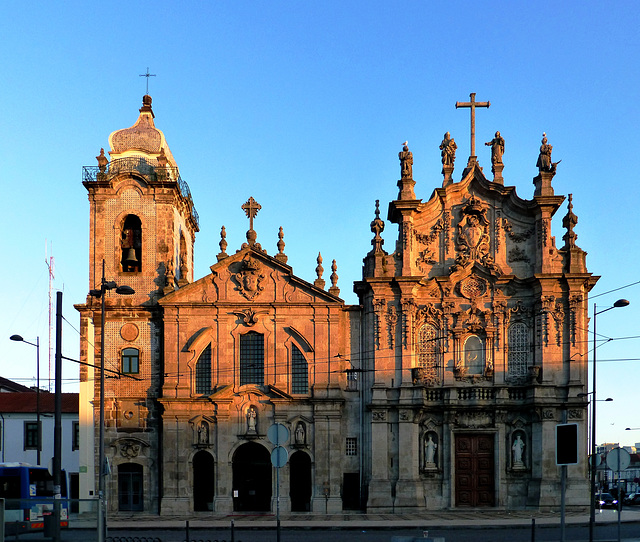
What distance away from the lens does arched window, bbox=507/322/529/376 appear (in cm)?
4466

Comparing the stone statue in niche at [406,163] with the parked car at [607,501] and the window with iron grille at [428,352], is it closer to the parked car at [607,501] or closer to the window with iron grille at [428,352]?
the window with iron grille at [428,352]

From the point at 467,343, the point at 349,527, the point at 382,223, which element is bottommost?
the point at 349,527

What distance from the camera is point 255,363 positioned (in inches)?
1767

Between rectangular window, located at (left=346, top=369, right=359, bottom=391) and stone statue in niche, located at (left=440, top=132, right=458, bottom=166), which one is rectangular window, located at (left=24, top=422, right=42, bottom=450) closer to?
rectangular window, located at (left=346, top=369, right=359, bottom=391)

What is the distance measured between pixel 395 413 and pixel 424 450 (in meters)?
2.39

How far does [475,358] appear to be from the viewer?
44.8 m

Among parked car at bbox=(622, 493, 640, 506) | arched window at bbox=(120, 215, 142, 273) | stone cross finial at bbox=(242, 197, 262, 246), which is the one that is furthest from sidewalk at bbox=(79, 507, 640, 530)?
parked car at bbox=(622, 493, 640, 506)

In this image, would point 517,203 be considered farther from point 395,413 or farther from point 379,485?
point 379,485

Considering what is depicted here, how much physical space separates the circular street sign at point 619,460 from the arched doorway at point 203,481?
81.6ft

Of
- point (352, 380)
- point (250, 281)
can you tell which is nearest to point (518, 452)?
point (352, 380)

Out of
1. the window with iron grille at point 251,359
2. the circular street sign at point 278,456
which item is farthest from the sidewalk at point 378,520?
the circular street sign at point 278,456

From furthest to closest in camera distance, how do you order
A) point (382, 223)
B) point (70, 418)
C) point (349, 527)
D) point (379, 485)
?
point (70, 418), point (382, 223), point (379, 485), point (349, 527)

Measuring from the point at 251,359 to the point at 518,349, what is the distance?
540 inches

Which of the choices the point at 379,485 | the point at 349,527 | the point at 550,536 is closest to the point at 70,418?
the point at 379,485
